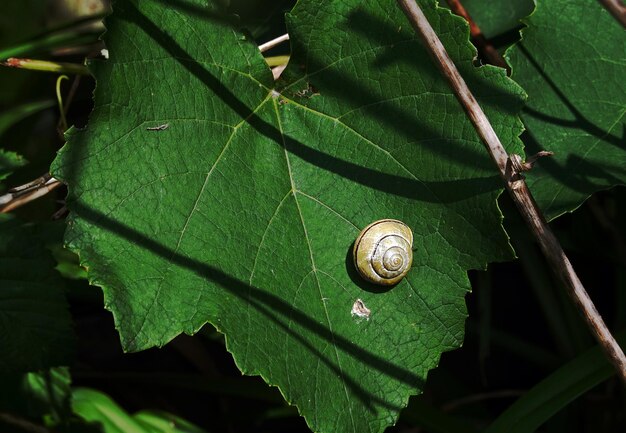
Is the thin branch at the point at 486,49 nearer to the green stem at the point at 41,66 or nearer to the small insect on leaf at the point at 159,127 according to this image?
the small insect on leaf at the point at 159,127

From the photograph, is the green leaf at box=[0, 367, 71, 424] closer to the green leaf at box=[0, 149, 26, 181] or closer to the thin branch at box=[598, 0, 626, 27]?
the green leaf at box=[0, 149, 26, 181]

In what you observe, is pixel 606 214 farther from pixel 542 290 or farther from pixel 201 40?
pixel 201 40

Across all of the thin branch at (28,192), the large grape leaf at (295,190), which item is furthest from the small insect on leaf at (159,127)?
the thin branch at (28,192)

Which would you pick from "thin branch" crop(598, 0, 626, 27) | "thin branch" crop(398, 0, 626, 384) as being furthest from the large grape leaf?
"thin branch" crop(598, 0, 626, 27)

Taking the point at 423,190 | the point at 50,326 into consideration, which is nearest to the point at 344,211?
the point at 423,190

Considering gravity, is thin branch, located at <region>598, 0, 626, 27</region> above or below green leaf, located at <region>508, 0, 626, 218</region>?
above

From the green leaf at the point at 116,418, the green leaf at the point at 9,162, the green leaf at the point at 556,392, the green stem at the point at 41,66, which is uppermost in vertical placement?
the green stem at the point at 41,66
